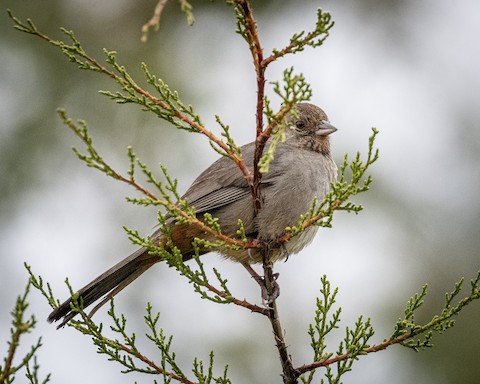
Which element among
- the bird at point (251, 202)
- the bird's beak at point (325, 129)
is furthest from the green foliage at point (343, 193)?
the bird's beak at point (325, 129)

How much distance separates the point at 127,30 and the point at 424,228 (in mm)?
4107

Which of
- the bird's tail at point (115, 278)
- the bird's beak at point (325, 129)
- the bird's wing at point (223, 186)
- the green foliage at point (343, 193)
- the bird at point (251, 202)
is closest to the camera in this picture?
the green foliage at point (343, 193)

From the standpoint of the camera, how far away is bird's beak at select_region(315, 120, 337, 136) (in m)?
6.36

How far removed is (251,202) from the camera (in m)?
5.79

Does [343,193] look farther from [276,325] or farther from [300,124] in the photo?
[300,124]

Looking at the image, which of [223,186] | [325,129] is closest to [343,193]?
[223,186]

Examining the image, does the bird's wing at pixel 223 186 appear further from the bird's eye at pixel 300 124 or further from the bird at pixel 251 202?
the bird's eye at pixel 300 124

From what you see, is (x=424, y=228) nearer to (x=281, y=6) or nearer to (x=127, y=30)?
(x=281, y=6)

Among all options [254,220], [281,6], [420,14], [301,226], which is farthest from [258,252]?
[420,14]

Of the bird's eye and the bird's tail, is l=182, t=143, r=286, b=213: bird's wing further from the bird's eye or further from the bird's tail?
the bird's tail

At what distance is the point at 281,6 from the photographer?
9750 mm

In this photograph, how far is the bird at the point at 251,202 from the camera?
561 centimetres

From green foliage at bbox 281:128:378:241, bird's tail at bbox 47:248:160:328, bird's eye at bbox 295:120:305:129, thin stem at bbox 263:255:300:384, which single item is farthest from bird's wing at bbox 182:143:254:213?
green foliage at bbox 281:128:378:241

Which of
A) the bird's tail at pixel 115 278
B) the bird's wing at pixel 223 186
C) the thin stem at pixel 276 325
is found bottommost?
the thin stem at pixel 276 325
